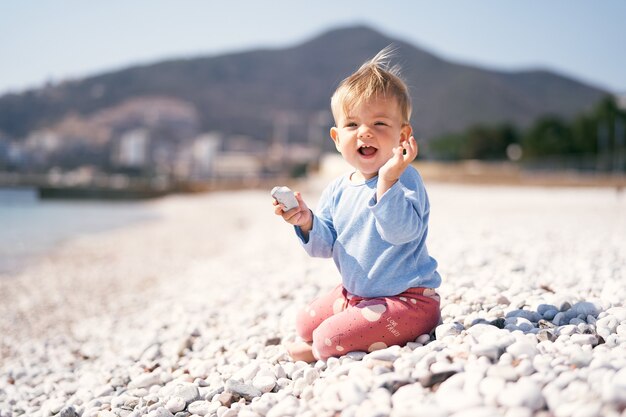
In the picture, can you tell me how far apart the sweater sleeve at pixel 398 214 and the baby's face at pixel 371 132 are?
0.20m

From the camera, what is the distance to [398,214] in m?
2.31

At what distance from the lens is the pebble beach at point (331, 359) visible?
187 cm

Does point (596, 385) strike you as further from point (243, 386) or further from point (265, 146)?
point (265, 146)

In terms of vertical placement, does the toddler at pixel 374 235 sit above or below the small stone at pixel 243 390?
above

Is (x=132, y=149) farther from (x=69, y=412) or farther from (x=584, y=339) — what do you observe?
(x=584, y=339)

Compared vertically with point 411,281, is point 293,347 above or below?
below

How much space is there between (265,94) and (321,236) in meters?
159

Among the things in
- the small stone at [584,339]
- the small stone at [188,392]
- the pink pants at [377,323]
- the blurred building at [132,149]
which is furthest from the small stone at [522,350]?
the blurred building at [132,149]

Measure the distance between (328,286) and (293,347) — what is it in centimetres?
183

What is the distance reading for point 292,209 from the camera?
8.52 ft

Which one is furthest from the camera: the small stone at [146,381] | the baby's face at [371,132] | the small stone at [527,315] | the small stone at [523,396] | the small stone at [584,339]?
the small stone at [146,381]

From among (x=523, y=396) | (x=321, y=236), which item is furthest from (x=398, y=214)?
(x=523, y=396)

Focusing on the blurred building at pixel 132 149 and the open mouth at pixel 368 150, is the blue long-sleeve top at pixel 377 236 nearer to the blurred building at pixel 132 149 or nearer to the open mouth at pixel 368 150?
the open mouth at pixel 368 150

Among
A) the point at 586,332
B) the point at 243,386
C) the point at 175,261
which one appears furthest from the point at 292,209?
the point at 175,261
